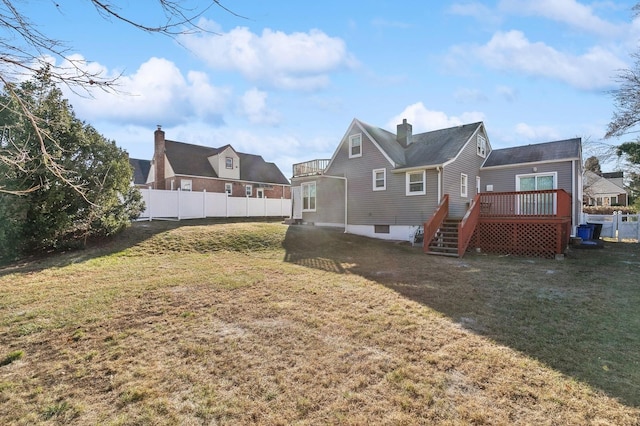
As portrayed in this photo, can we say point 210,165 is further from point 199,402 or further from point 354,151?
point 199,402

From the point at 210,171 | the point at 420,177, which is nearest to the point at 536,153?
the point at 420,177

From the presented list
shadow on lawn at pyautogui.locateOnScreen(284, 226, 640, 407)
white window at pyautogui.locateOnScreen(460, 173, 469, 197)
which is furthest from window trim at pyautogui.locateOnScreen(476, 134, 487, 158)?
shadow on lawn at pyautogui.locateOnScreen(284, 226, 640, 407)

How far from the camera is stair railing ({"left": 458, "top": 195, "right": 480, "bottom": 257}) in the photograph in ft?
37.1

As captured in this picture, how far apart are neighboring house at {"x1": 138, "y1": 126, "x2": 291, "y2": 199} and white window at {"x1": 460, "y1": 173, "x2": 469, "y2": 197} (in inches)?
743

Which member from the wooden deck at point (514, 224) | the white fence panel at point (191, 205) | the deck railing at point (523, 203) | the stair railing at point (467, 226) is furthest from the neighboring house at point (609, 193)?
the white fence panel at point (191, 205)

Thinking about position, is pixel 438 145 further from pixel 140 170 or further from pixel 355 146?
pixel 140 170

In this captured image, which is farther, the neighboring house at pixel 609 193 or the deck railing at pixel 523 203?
the neighboring house at pixel 609 193

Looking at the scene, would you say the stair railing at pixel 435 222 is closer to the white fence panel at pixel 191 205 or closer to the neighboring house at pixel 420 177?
the neighboring house at pixel 420 177

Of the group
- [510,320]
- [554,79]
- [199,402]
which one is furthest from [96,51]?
[554,79]

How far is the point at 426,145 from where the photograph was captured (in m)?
17.0

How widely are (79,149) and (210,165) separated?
630 inches

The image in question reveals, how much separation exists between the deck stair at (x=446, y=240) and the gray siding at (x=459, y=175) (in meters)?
1.52

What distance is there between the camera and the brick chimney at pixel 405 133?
1816 cm

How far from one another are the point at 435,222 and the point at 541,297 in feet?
21.5
